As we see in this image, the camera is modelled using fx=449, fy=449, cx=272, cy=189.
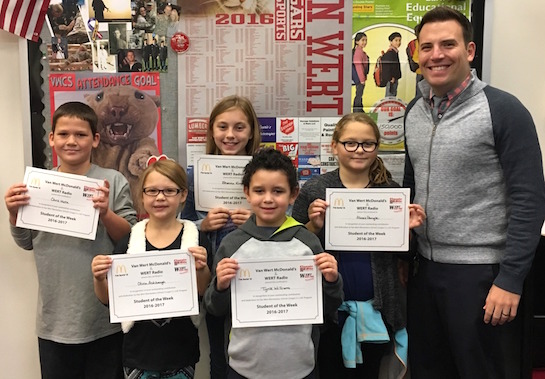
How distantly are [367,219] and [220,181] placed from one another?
0.63 meters

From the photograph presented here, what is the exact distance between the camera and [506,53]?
86.7 inches

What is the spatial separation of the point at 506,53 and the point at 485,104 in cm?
79

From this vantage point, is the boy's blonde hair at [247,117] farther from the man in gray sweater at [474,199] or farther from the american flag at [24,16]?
the american flag at [24,16]

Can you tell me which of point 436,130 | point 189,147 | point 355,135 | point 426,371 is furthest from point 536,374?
point 189,147

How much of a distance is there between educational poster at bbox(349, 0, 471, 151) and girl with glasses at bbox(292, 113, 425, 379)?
0.35 m

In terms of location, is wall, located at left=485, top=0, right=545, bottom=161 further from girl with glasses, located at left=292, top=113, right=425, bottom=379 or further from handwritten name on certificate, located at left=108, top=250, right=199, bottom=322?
handwritten name on certificate, located at left=108, top=250, right=199, bottom=322

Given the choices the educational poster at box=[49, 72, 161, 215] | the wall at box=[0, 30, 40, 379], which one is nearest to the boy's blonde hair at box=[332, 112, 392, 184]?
the educational poster at box=[49, 72, 161, 215]

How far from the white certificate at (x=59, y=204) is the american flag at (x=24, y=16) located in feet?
2.62

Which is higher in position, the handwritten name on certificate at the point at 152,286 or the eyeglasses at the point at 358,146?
the eyeglasses at the point at 358,146

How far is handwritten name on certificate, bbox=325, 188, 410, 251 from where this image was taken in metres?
1.74

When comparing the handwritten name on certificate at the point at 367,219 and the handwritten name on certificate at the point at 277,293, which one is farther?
the handwritten name on certificate at the point at 367,219

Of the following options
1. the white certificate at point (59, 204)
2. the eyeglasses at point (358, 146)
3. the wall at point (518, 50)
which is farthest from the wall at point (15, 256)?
the wall at point (518, 50)

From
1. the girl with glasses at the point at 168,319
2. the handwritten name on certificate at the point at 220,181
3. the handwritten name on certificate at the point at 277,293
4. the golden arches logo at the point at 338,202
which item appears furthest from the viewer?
the handwritten name on certificate at the point at 220,181

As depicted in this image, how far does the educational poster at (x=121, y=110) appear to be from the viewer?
2162mm
